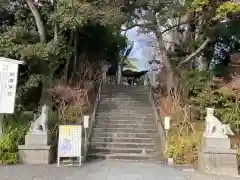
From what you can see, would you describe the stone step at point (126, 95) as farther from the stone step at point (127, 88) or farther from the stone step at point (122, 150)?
the stone step at point (122, 150)

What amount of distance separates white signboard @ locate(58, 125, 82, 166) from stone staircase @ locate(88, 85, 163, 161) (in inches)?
62.1

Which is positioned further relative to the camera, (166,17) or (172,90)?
(172,90)

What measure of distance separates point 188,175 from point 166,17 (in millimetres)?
6702

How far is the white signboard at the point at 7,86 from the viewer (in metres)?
9.05

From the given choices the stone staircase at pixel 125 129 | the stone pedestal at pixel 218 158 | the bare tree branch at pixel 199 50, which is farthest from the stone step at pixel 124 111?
the stone pedestal at pixel 218 158

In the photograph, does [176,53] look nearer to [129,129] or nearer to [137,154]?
[129,129]

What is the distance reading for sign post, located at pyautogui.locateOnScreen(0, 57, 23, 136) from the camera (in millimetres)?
9055

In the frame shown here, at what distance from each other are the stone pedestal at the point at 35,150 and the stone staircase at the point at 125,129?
5.90ft

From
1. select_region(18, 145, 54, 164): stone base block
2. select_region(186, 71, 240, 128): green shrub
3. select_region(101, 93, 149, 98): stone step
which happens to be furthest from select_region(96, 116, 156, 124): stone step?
select_region(18, 145, 54, 164): stone base block

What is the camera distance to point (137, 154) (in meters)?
10.4

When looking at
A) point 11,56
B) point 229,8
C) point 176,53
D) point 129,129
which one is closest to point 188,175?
point 129,129

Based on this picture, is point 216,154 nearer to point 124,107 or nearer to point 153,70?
point 124,107

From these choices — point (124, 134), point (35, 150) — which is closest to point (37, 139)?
point (35, 150)

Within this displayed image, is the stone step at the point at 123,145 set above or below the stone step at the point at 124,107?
below
